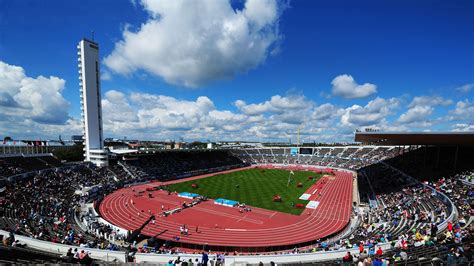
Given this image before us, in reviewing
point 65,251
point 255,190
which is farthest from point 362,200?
point 65,251

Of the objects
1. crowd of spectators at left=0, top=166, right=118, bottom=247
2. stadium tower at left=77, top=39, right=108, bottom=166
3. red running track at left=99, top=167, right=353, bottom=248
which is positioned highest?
stadium tower at left=77, top=39, right=108, bottom=166

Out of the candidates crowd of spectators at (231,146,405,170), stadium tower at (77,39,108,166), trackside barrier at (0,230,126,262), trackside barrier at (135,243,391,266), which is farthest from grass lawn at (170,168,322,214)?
trackside barrier at (0,230,126,262)

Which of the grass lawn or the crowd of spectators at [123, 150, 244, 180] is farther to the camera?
the crowd of spectators at [123, 150, 244, 180]

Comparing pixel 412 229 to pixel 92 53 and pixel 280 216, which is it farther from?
pixel 92 53

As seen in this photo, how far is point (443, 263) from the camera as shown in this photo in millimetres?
8195

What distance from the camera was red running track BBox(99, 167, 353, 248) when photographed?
74.0 feet

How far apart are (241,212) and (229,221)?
3.36m

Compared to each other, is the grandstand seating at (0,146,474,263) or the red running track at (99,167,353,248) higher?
the grandstand seating at (0,146,474,263)

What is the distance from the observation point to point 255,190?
42188 mm

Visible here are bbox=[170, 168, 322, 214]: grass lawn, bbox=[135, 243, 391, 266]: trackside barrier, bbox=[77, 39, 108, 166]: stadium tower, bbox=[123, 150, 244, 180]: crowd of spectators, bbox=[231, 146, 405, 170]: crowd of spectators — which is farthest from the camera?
bbox=[231, 146, 405, 170]: crowd of spectators

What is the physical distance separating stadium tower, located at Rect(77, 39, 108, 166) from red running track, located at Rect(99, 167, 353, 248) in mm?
16909

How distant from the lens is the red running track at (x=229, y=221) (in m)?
22.5

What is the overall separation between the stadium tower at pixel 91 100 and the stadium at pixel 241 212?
4.25 metres

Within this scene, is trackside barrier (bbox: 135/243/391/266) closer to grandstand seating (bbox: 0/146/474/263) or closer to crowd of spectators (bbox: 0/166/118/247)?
grandstand seating (bbox: 0/146/474/263)
